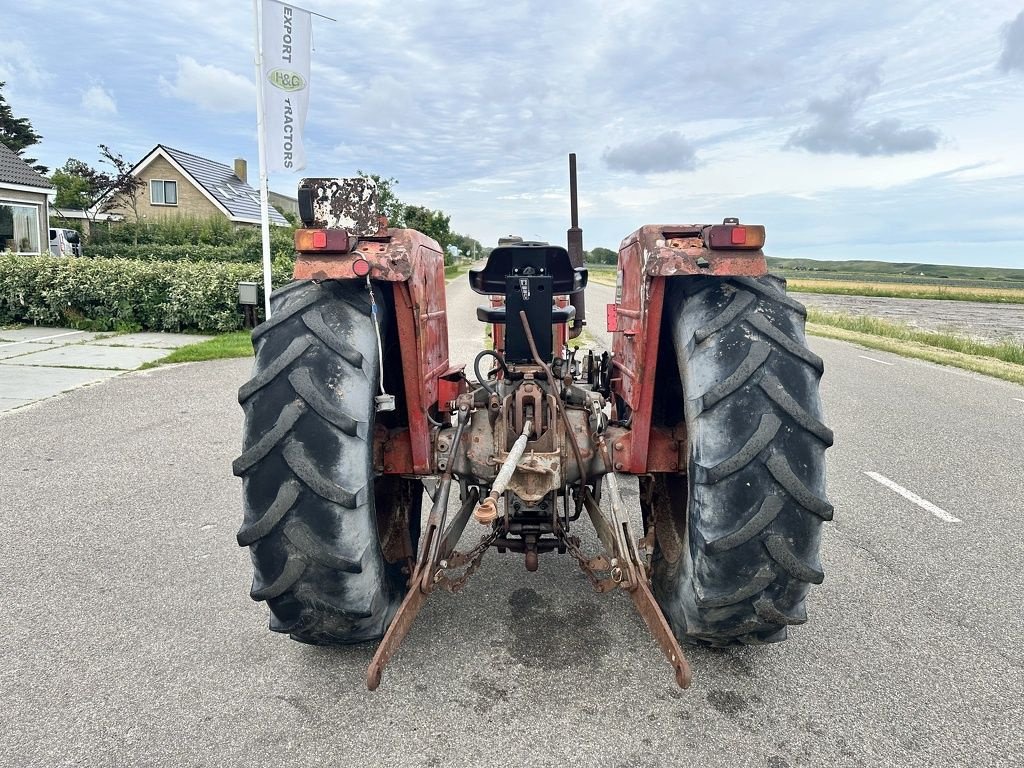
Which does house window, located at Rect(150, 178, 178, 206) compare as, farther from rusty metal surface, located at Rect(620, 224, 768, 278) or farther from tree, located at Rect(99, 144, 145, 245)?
rusty metal surface, located at Rect(620, 224, 768, 278)

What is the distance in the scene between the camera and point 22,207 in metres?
25.0

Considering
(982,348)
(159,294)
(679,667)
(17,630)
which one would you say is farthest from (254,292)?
(982,348)

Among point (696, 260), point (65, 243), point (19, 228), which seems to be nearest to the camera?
point (696, 260)

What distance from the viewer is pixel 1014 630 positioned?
11.5ft

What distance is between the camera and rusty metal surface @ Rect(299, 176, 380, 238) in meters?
2.74

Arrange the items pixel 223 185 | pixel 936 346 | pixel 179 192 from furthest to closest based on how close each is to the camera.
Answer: pixel 223 185 < pixel 179 192 < pixel 936 346

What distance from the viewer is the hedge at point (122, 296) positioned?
14352 mm

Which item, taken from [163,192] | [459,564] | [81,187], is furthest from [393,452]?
[81,187]

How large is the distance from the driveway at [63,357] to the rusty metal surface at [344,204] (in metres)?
7.11

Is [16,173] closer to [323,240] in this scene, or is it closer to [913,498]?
[323,240]

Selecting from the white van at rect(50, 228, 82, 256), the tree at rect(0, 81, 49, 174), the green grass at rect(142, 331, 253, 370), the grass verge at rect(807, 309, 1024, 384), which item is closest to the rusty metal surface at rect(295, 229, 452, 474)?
the green grass at rect(142, 331, 253, 370)

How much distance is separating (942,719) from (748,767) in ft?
2.84

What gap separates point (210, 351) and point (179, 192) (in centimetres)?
3110

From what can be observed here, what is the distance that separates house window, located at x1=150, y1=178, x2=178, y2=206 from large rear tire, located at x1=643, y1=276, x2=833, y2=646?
4183 centimetres
